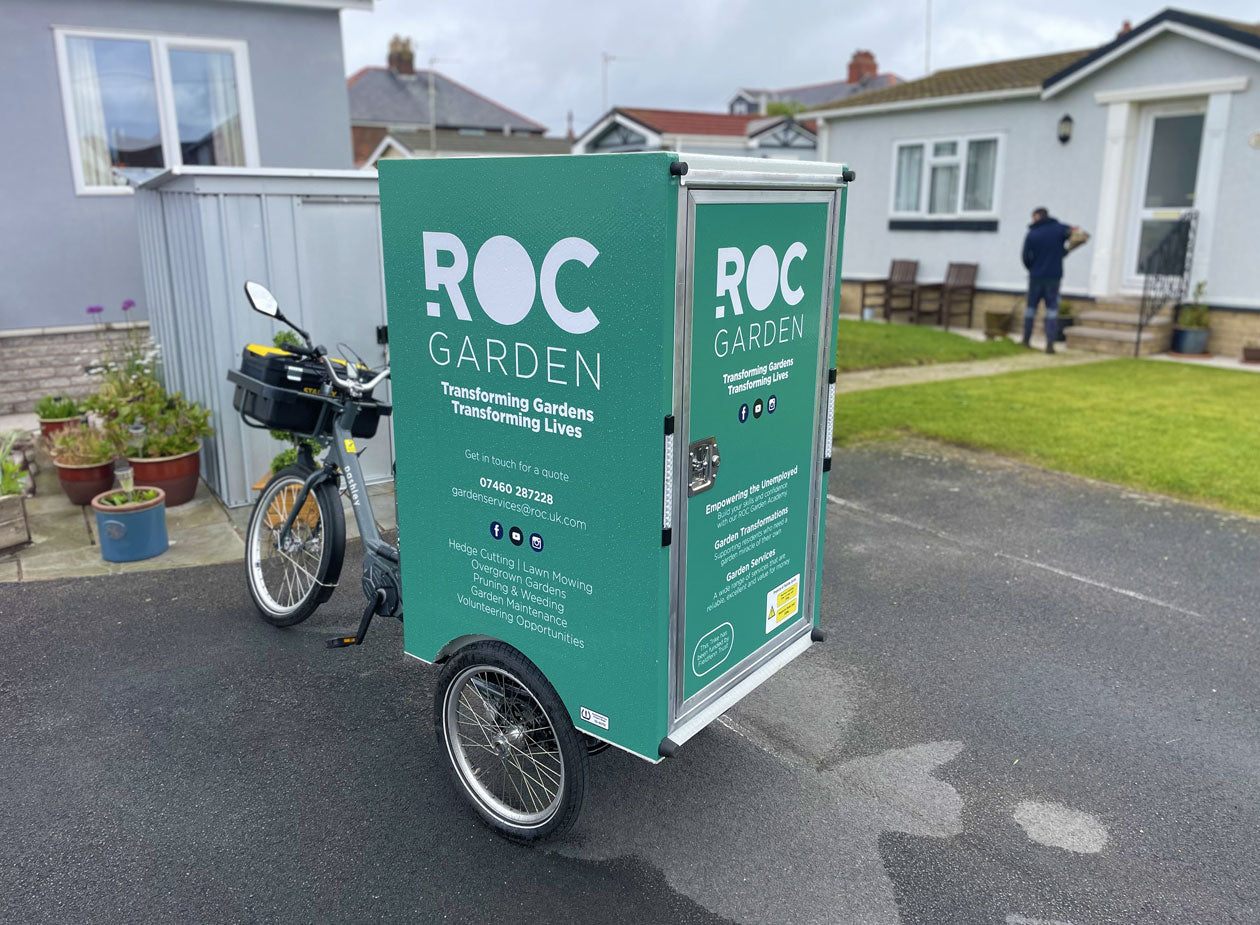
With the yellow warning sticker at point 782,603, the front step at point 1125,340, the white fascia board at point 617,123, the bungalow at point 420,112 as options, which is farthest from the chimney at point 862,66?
the yellow warning sticker at point 782,603

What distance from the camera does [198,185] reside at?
5562 millimetres

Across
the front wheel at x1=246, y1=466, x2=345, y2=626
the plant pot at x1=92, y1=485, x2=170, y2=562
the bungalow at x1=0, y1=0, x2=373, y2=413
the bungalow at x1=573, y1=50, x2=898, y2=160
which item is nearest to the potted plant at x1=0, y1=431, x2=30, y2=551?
the plant pot at x1=92, y1=485, x2=170, y2=562

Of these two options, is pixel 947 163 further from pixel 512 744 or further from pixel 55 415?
pixel 512 744

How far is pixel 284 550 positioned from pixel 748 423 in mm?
2529

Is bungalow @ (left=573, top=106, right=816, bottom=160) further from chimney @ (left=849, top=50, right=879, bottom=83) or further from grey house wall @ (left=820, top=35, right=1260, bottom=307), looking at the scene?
chimney @ (left=849, top=50, right=879, bottom=83)

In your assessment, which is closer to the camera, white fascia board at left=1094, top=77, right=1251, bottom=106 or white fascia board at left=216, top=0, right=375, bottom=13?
white fascia board at left=216, top=0, right=375, bottom=13

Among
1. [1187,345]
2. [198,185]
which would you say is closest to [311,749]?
[198,185]

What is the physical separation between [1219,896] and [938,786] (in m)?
0.85

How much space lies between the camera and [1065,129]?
13.4m

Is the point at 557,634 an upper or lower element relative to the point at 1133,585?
upper

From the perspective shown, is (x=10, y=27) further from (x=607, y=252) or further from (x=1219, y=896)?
(x=1219, y=896)

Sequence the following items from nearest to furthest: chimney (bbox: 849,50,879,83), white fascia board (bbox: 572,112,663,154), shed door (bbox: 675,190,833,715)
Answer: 1. shed door (bbox: 675,190,833,715)
2. white fascia board (bbox: 572,112,663,154)
3. chimney (bbox: 849,50,879,83)

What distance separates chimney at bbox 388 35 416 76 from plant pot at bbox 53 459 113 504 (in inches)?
1778

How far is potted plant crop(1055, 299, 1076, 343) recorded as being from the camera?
13289 mm
